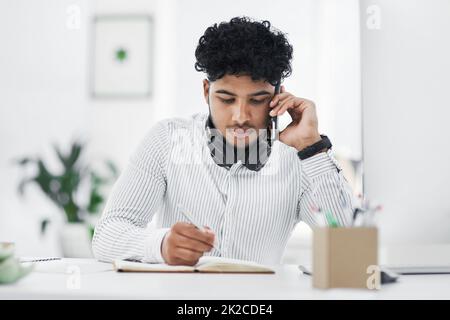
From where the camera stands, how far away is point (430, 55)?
3.55ft

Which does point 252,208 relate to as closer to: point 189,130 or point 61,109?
point 189,130

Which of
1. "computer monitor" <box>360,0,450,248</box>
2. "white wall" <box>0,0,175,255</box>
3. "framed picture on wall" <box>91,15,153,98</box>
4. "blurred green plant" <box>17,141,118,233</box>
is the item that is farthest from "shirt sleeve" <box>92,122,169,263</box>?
"framed picture on wall" <box>91,15,153,98</box>

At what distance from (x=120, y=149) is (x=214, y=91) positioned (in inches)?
85.0

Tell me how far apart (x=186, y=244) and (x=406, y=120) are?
481 millimetres

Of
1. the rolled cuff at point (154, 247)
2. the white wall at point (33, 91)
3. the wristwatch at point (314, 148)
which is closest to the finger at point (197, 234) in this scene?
the rolled cuff at point (154, 247)

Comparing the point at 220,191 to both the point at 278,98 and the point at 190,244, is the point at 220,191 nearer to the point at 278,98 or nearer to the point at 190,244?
the point at 278,98

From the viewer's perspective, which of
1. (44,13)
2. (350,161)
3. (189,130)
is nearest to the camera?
(189,130)

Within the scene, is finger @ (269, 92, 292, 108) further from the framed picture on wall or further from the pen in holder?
the framed picture on wall

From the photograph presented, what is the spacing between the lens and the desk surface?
78 centimetres

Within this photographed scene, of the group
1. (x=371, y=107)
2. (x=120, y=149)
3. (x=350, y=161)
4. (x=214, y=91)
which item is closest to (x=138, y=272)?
(x=371, y=107)

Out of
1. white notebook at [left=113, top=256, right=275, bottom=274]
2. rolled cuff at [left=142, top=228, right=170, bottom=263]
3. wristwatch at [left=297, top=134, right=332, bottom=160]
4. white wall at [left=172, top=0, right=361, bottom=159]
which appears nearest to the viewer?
white notebook at [left=113, top=256, right=275, bottom=274]

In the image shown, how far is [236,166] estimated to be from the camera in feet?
5.24

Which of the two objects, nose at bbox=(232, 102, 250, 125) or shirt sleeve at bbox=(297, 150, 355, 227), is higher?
nose at bbox=(232, 102, 250, 125)

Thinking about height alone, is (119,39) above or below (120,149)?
above
